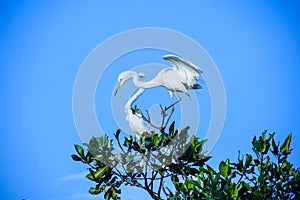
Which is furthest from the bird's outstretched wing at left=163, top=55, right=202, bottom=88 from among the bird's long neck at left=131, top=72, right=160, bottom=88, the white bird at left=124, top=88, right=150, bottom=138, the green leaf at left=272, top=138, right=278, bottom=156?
the green leaf at left=272, top=138, right=278, bottom=156

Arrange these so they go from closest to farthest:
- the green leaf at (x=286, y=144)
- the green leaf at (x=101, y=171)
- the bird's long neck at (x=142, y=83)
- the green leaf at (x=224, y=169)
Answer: the green leaf at (x=224, y=169) → the green leaf at (x=286, y=144) → the green leaf at (x=101, y=171) → the bird's long neck at (x=142, y=83)

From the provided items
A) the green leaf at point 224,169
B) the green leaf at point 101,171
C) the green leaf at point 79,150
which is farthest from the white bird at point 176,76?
the green leaf at point 224,169

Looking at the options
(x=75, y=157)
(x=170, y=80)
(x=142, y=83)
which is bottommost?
(x=75, y=157)

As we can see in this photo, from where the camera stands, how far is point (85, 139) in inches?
176

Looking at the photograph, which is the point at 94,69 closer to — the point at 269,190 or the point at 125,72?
the point at 125,72

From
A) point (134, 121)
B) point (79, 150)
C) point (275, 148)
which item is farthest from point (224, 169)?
point (79, 150)

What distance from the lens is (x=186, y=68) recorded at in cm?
468

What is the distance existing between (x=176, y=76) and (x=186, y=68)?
120 millimetres

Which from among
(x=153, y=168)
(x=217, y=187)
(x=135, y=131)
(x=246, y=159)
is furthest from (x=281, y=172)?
(x=135, y=131)

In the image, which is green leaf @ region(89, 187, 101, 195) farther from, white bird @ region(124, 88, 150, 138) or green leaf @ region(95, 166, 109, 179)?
white bird @ region(124, 88, 150, 138)

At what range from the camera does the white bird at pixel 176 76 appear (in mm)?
4641

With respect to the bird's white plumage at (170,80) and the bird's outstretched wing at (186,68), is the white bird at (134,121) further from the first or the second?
the bird's outstretched wing at (186,68)

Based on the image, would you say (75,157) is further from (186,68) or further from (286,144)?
(286,144)

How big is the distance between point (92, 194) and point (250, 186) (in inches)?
63.1
